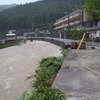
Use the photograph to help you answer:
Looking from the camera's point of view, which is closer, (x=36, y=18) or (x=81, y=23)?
(x=81, y=23)

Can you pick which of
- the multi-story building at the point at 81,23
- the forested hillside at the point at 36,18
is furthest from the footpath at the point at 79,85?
the forested hillside at the point at 36,18

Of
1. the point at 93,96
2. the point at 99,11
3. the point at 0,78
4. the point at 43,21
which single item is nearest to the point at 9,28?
the point at 43,21

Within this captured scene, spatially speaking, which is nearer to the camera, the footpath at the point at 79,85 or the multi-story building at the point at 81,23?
the footpath at the point at 79,85

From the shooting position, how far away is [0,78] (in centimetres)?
1941

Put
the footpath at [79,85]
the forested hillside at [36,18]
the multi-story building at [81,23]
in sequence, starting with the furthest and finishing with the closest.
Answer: the forested hillside at [36,18] < the multi-story building at [81,23] < the footpath at [79,85]

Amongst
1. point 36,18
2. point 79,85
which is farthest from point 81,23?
point 79,85

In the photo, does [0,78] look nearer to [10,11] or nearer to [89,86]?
[89,86]

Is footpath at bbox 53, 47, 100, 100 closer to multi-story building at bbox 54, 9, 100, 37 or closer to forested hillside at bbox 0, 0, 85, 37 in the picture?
multi-story building at bbox 54, 9, 100, 37

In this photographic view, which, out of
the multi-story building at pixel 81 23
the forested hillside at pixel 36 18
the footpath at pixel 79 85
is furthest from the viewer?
the forested hillside at pixel 36 18

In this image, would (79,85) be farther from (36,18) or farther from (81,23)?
(36,18)

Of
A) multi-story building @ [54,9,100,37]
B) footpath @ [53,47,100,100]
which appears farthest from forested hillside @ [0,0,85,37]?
footpath @ [53,47,100,100]

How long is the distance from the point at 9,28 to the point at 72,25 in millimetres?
71763

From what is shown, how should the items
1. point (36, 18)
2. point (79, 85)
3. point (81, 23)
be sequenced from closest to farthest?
point (79, 85)
point (81, 23)
point (36, 18)

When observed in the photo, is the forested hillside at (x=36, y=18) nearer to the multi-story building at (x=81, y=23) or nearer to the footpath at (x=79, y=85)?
the multi-story building at (x=81, y=23)
